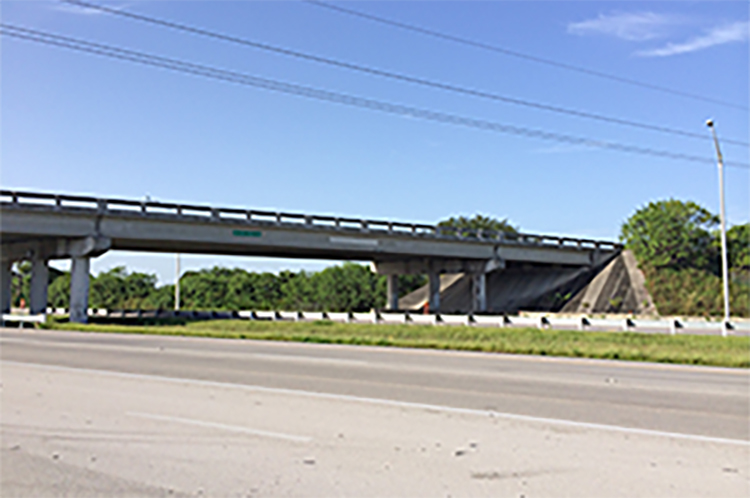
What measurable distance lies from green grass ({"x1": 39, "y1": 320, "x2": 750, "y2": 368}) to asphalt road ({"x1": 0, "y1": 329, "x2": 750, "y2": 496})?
17.0 feet

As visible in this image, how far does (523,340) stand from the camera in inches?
1064

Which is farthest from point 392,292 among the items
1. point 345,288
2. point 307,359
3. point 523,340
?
point 307,359

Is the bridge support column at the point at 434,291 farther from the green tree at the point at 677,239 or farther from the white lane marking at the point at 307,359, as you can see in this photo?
the white lane marking at the point at 307,359

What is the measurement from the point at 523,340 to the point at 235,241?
1065 inches

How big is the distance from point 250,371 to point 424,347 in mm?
11194

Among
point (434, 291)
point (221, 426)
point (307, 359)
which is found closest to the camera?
point (221, 426)

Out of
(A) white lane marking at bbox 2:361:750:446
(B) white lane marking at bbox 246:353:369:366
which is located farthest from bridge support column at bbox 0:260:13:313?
(A) white lane marking at bbox 2:361:750:446

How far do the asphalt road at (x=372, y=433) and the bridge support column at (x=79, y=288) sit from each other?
1254 inches

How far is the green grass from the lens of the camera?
20250 millimetres

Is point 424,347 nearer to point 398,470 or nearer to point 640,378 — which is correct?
point 640,378

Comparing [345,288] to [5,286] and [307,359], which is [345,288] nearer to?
[5,286]

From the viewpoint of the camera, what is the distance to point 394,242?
5709cm

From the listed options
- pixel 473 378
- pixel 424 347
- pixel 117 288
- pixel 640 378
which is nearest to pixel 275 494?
pixel 473 378

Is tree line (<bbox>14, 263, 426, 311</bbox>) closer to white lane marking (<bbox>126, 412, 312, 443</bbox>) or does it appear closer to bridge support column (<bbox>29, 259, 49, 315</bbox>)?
bridge support column (<bbox>29, 259, 49, 315</bbox>)
